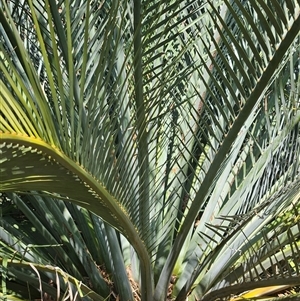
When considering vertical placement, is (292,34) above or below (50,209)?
above

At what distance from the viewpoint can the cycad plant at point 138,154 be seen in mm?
801

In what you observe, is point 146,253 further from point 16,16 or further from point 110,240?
point 16,16

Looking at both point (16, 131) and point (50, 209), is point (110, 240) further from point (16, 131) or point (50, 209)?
point (16, 131)

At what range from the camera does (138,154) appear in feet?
3.47

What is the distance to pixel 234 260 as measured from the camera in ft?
4.54

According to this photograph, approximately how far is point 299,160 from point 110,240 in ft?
1.71

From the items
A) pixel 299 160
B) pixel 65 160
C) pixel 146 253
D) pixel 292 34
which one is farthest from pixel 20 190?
pixel 299 160

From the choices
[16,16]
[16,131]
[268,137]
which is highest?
[16,16]

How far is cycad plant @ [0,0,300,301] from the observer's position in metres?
0.80

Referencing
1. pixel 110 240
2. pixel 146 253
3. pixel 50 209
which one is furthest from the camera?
pixel 50 209

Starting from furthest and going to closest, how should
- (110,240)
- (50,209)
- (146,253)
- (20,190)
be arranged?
(50,209), (110,240), (146,253), (20,190)

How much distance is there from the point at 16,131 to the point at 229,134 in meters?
0.40

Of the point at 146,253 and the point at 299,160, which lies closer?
the point at 146,253

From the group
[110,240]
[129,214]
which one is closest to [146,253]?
[129,214]
